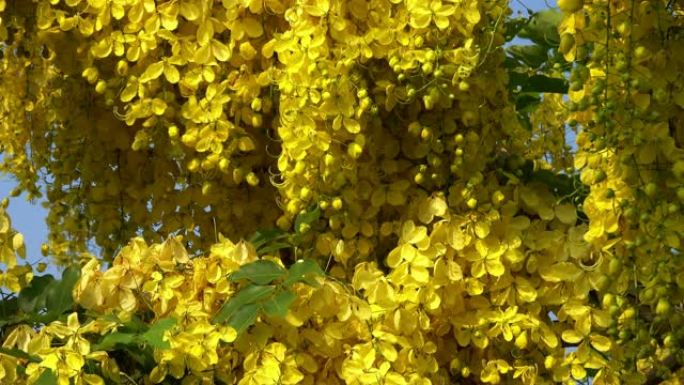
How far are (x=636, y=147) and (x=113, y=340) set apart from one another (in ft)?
3.48

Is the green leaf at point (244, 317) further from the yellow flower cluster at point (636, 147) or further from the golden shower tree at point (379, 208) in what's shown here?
the yellow flower cluster at point (636, 147)

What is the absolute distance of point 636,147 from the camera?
2.82 m

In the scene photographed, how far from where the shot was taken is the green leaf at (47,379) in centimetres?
282

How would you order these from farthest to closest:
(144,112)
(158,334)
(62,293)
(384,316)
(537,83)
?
(537,83) < (144,112) < (62,293) < (384,316) < (158,334)

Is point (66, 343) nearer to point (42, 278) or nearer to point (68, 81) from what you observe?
point (42, 278)

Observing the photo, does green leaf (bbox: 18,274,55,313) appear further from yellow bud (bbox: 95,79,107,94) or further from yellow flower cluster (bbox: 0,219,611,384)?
yellow bud (bbox: 95,79,107,94)

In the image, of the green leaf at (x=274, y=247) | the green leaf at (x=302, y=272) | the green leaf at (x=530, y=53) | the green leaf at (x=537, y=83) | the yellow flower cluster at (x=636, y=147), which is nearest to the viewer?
the yellow flower cluster at (x=636, y=147)

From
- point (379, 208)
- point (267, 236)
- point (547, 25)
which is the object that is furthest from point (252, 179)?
point (547, 25)

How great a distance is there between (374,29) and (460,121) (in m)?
0.27

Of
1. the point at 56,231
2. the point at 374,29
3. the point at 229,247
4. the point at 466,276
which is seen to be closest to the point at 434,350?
the point at 466,276

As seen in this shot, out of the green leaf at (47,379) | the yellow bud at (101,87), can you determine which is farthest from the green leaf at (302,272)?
the yellow bud at (101,87)

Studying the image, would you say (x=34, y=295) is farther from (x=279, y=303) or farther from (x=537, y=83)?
(x=537, y=83)

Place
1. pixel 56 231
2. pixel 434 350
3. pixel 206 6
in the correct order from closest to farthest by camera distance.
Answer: pixel 434 350 < pixel 206 6 < pixel 56 231

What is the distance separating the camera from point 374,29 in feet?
10.3
